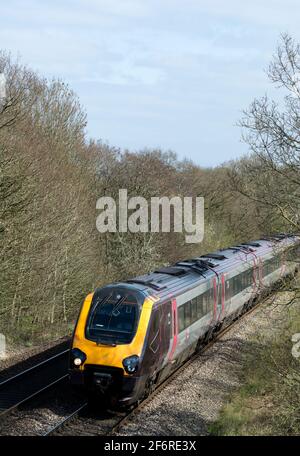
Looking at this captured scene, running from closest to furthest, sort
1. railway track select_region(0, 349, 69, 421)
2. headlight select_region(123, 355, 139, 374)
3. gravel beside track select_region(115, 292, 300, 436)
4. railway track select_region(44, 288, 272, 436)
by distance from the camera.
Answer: railway track select_region(44, 288, 272, 436) < headlight select_region(123, 355, 139, 374) < gravel beside track select_region(115, 292, 300, 436) < railway track select_region(0, 349, 69, 421)

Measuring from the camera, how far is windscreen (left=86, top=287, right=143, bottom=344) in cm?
1244

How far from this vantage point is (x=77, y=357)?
40.6 feet

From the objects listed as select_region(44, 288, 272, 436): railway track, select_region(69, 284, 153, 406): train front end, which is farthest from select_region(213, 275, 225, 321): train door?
select_region(69, 284, 153, 406): train front end

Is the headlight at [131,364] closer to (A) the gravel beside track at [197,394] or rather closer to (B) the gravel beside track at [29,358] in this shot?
(A) the gravel beside track at [197,394]

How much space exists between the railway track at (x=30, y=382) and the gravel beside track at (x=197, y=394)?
2.65m

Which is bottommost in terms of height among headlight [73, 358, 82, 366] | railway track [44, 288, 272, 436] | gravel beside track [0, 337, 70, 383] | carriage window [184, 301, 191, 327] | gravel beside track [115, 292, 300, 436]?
gravel beside track [0, 337, 70, 383]

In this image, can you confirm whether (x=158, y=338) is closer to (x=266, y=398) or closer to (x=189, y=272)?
(x=266, y=398)

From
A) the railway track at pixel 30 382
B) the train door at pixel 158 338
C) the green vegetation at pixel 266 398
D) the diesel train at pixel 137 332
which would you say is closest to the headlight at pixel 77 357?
the diesel train at pixel 137 332

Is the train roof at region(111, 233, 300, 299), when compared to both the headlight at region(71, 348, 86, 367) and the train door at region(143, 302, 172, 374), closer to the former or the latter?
the train door at region(143, 302, 172, 374)

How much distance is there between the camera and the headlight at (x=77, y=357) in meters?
12.3

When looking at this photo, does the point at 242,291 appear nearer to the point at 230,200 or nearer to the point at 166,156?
the point at 230,200
